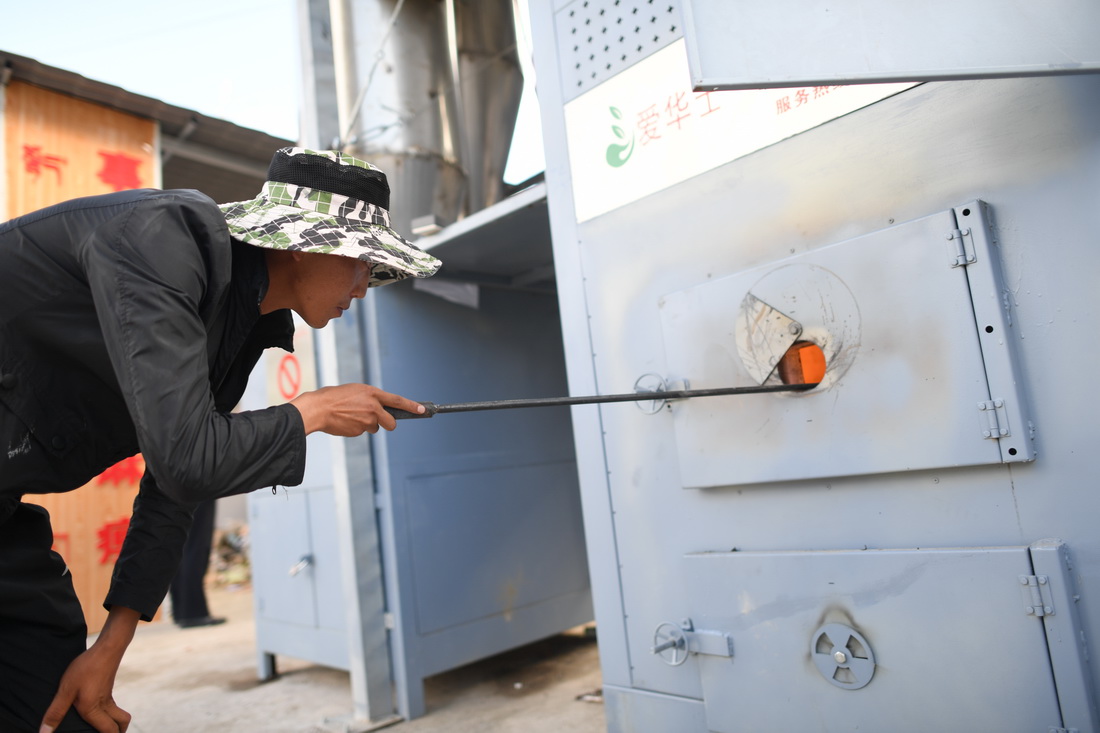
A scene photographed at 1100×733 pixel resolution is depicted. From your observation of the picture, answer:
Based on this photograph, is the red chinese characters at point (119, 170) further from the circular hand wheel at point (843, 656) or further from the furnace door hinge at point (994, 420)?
the furnace door hinge at point (994, 420)

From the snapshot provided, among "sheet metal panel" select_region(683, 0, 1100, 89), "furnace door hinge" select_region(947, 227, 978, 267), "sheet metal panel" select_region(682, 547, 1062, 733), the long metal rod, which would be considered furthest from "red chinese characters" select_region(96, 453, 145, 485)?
"furnace door hinge" select_region(947, 227, 978, 267)

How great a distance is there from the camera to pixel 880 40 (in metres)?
1.36

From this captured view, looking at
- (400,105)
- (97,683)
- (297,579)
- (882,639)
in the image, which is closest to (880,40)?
(882,639)

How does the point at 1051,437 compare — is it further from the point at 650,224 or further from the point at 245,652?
the point at 245,652

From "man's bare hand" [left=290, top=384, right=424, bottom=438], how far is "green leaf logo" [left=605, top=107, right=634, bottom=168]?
131cm

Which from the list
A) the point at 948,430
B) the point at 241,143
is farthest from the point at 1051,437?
the point at 241,143

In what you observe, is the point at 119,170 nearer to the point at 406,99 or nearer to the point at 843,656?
the point at 406,99

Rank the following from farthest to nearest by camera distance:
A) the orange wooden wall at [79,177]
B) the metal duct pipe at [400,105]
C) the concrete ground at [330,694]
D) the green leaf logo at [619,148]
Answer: the orange wooden wall at [79,177] < the metal duct pipe at [400,105] < the concrete ground at [330,694] < the green leaf logo at [619,148]

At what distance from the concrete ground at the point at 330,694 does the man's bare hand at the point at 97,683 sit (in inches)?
71.2

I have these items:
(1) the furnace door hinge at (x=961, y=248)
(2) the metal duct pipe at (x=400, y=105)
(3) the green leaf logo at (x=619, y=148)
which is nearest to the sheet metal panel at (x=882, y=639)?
(1) the furnace door hinge at (x=961, y=248)

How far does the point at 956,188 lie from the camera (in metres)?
1.60

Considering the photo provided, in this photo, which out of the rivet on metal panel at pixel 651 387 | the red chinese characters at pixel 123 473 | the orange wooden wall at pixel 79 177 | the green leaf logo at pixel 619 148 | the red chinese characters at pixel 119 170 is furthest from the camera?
the red chinese characters at pixel 119 170

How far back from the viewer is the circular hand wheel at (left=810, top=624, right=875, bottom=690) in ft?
5.54

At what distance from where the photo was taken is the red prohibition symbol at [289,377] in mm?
3547
